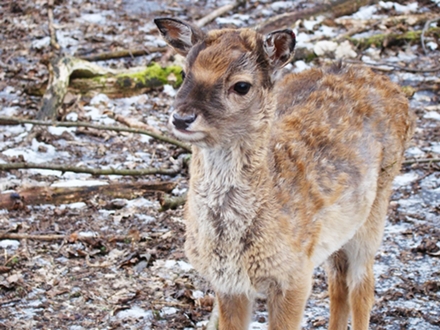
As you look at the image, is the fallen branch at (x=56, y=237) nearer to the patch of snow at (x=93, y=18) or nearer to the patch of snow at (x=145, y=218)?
the patch of snow at (x=145, y=218)

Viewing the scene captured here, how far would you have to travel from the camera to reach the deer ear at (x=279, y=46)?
14.4 feet

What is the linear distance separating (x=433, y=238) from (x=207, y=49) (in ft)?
11.1

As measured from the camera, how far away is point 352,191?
16.5 ft

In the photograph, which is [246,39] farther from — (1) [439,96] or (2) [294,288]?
(1) [439,96]

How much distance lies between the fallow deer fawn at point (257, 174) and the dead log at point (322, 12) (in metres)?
6.59

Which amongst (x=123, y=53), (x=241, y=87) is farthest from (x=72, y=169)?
(x=123, y=53)

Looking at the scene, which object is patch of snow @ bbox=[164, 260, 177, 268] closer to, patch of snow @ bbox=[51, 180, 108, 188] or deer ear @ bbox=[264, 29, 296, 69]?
patch of snow @ bbox=[51, 180, 108, 188]

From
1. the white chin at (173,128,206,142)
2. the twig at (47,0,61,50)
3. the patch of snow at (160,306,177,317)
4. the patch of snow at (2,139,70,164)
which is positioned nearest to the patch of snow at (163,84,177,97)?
the twig at (47,0,61,50)

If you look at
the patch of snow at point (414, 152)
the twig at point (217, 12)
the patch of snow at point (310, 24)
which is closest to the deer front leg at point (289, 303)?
the patch of snow at point (414, 152)

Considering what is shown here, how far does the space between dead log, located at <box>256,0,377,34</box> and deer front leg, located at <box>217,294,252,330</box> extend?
290 inches

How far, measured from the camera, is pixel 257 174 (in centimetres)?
439

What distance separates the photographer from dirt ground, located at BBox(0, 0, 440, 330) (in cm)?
571

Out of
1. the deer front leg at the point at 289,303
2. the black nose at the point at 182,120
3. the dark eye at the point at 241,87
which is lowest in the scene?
the deer front leg at the point at 289,303

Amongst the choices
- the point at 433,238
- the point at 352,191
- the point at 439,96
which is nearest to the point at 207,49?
the point at 352,191
